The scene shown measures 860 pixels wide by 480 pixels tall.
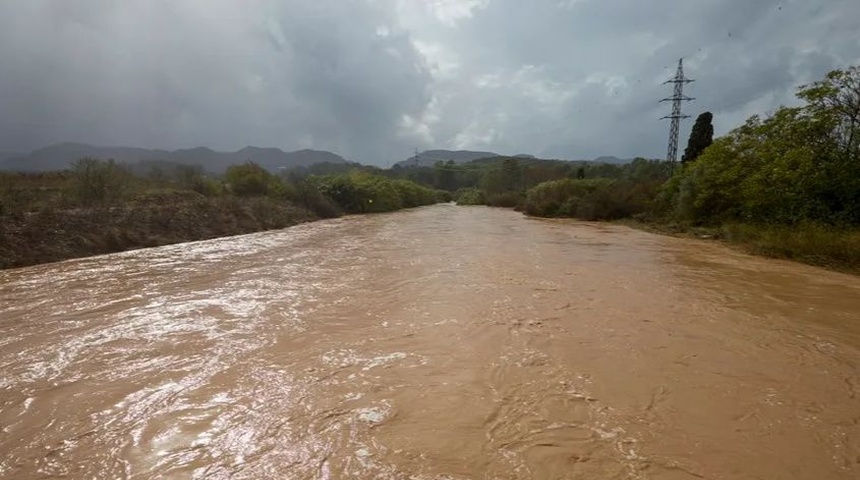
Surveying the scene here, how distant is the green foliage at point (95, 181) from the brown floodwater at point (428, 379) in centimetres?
1221

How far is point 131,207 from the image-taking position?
67.4 feet

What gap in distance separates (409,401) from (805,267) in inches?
597

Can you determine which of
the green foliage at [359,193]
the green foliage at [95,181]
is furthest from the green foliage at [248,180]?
the green foliage at [95,181]

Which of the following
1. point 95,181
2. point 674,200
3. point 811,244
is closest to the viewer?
point 811,244

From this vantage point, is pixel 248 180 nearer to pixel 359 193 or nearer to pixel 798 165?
pixel 359 193

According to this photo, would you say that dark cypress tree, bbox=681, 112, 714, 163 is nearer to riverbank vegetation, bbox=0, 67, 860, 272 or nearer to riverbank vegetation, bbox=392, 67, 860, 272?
riverbank vegetation, bbox=0, 67, 860, 272

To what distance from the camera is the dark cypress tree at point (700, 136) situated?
116 feet

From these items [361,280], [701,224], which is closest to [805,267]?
[701,224]

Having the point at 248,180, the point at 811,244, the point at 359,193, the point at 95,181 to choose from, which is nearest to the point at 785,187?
the point at 811,244

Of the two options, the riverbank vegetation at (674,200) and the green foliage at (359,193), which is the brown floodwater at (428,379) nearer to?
the riverbank vegetation at (674,200)

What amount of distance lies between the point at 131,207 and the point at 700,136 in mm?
38797

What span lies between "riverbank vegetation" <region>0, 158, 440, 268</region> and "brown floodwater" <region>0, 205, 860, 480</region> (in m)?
4.98

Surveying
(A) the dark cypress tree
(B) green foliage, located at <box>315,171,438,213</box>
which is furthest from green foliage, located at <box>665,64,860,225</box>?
(B) green foliage, located at <box>315,171,438,213</box>

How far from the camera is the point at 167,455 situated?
12.4 ft
